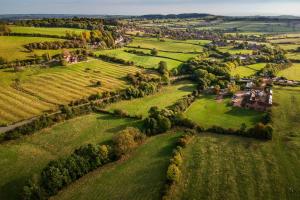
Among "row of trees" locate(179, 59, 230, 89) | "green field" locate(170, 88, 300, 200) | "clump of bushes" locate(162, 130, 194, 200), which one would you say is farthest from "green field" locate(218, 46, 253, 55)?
"clump of bushes" locate(162, 130, 194, 200)

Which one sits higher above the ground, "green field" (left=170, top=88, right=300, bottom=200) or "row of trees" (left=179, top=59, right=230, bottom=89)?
"row of trees" (left=179, top=59, right=230, bottom=89)

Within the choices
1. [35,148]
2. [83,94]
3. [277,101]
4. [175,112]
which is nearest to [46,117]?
[35,148]

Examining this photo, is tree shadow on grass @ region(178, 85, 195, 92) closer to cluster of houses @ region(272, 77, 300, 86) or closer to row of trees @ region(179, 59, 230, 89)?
row of trees @ region(179, 59, 230, 89)

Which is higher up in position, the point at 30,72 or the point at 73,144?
the point at 30,72

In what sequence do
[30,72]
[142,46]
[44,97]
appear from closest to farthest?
[44,97] → [30,72] → [142,46]

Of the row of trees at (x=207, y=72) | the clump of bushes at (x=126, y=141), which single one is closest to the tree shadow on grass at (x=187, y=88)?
the row of trees at (x=207, y=72)

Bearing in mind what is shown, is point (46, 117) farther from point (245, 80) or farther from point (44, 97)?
point (245, 80)
